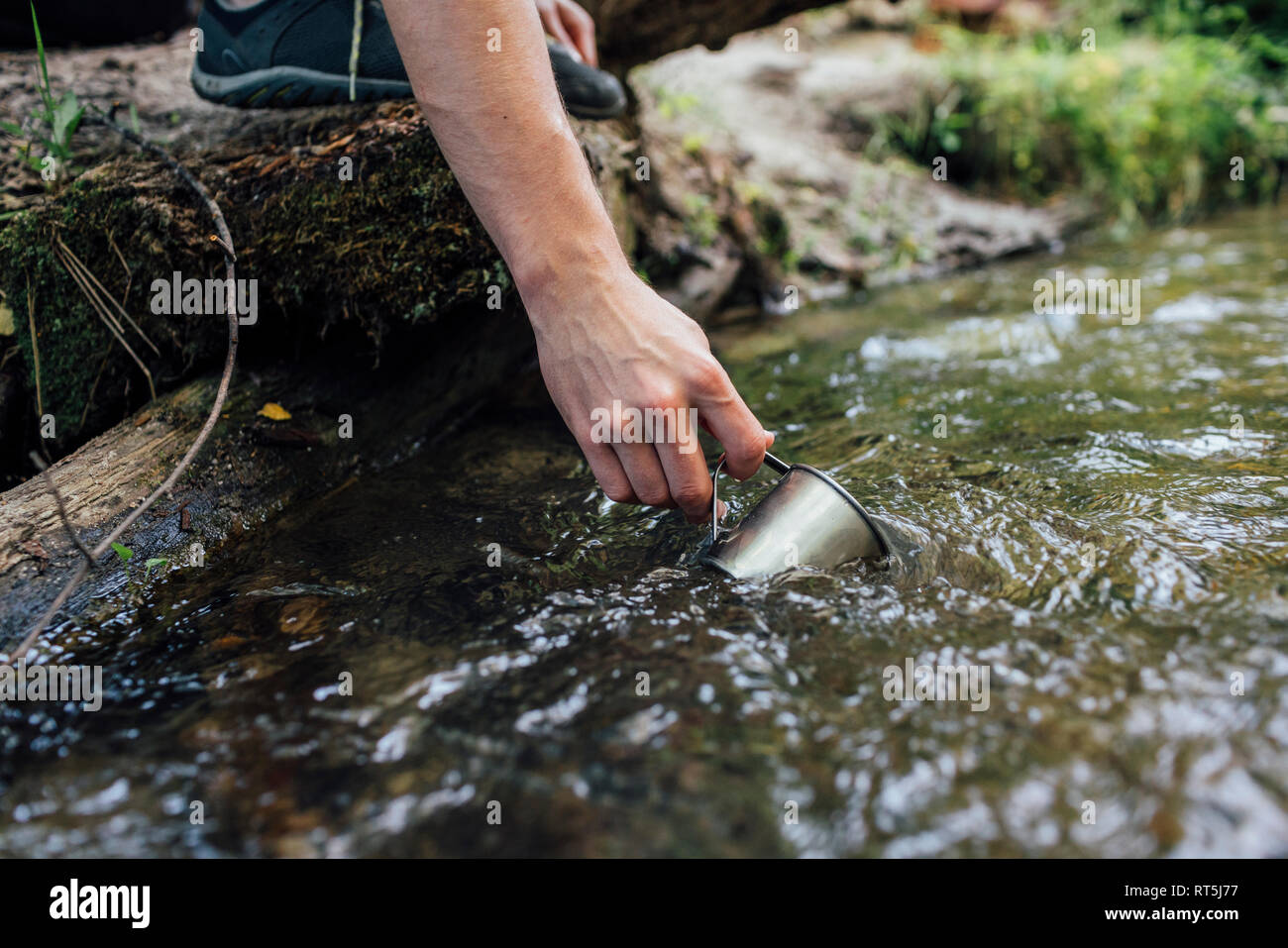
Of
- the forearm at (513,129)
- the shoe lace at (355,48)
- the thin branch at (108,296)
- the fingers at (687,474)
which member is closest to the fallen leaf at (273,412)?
the thin branch at (108,296)

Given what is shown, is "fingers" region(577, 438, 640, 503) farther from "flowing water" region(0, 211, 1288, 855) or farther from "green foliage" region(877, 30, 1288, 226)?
"green foliage" region(877, 30, 1288, 226)

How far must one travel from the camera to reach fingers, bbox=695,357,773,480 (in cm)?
155

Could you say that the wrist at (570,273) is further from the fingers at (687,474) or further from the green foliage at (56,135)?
the green foliage at (56,135)

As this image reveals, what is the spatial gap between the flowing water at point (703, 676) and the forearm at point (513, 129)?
0.73 meters

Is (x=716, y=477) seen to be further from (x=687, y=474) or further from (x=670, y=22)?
(x=670, y=22)

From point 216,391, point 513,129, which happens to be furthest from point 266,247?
point 513,129

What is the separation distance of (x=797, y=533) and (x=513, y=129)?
1018mm

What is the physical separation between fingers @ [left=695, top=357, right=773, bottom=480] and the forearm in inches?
12.6

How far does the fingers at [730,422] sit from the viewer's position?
1.55 meters

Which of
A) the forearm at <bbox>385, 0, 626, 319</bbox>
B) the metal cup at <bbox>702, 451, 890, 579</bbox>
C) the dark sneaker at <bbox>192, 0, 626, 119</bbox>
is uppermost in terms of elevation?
the dark sneaker at <bbox>192, 0, 626, 119</bbox>

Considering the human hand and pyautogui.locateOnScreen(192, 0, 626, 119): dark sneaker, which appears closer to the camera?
the human hand

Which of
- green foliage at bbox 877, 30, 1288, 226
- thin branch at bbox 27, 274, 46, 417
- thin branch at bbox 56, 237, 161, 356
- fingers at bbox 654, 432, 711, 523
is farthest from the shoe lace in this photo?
green foliage at bbox 877, 30, 1288, 226

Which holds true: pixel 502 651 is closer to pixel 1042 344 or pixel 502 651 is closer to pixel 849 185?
pixel 1042 344
